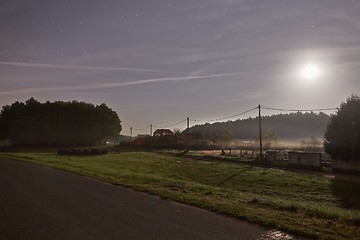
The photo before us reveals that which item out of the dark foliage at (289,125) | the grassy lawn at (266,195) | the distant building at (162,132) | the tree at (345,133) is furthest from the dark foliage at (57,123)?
the tree at (345,133)

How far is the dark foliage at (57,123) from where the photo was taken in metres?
105

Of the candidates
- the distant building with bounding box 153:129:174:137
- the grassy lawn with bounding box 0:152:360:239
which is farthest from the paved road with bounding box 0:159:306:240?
the distant building with bounding box 153:129:174:137

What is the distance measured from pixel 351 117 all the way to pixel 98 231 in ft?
141

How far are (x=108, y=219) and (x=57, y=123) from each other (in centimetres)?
10332

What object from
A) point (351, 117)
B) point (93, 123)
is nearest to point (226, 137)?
point (93, 123)

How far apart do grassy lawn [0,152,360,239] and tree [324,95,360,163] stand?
12483 millimetres

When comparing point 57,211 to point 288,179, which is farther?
point 288,179

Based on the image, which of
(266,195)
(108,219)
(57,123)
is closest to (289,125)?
(57,123)

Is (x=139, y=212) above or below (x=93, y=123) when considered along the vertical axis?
below

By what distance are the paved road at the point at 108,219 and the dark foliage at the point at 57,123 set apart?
94.7m

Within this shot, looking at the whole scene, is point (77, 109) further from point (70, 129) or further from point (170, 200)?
point (170, 200)

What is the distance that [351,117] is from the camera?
43.4 m

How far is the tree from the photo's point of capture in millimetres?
41500

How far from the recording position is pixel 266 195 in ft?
76.3
